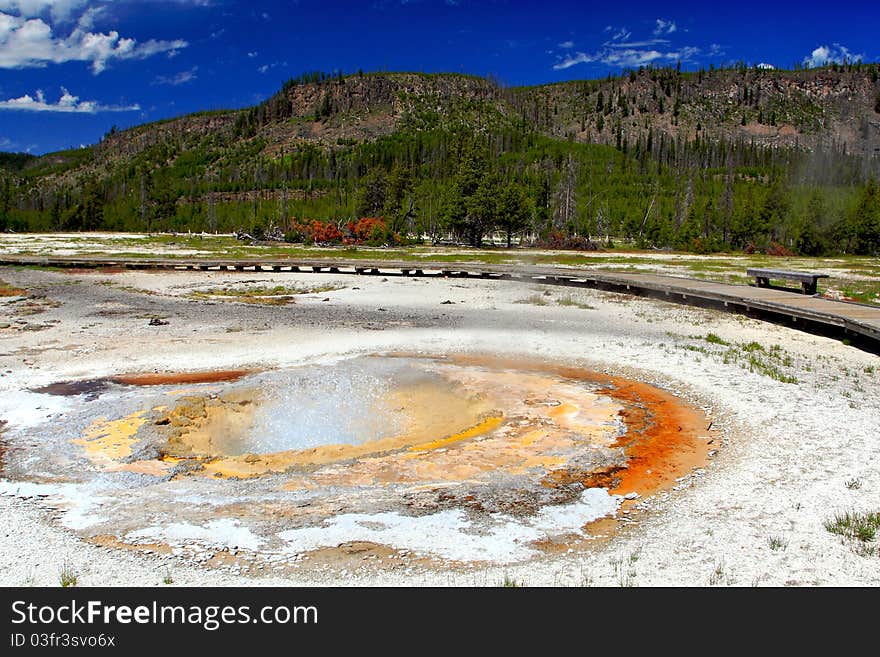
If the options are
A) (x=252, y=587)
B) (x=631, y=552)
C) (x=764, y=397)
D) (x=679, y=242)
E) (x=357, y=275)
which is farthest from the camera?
(x=679, y=242)

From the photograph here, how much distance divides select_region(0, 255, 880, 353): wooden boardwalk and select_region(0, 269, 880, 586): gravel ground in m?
0.60

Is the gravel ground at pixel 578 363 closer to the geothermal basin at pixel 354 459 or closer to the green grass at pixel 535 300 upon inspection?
the green grass at pixel 535 300

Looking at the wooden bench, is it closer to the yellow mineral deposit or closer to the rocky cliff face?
the yellow mineral deposit

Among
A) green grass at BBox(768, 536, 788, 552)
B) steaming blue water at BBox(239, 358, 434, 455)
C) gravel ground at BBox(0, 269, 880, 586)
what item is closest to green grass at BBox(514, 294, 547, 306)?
gravel ground at BBox(0, 269, 880, 586)

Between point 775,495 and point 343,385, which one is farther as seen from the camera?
point 343,385

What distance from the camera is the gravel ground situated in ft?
15.3

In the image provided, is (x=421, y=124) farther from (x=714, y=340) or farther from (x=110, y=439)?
(x=110, y=439)

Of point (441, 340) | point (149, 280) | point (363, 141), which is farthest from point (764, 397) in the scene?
point (363, 141)

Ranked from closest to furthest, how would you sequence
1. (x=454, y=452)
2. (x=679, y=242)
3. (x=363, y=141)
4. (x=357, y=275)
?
(x=454, y=452), (x=357, y=275), (x=679, y=242), (x=363, y=141)

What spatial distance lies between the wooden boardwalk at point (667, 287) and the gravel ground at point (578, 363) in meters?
0.60

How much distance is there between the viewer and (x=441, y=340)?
13930 mm

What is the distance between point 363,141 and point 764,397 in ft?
547

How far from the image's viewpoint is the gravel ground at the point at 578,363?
15.3ft

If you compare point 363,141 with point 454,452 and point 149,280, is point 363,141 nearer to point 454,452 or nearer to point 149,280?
point 149,280
